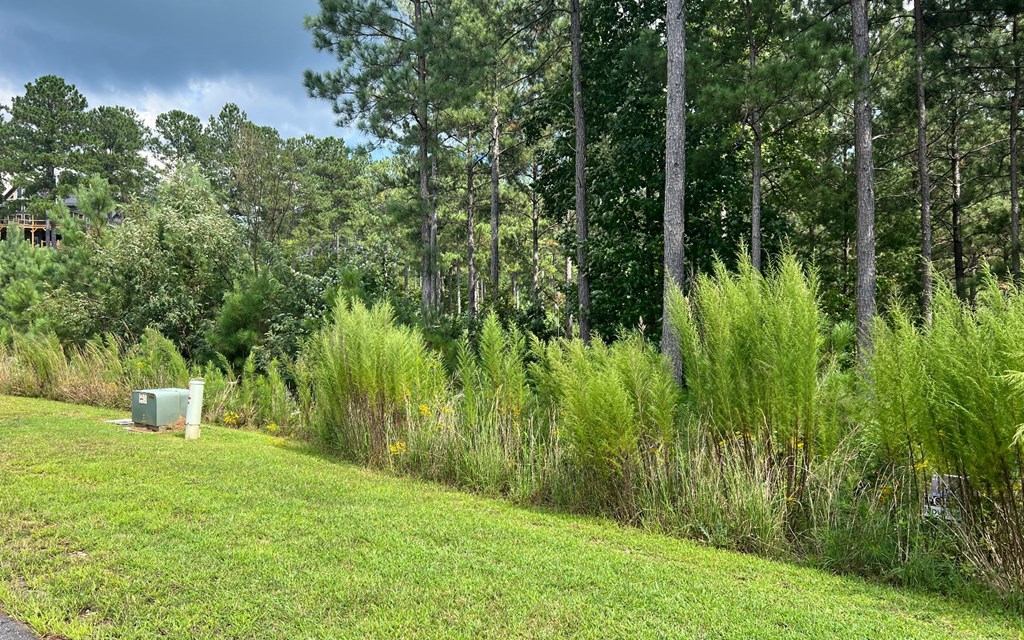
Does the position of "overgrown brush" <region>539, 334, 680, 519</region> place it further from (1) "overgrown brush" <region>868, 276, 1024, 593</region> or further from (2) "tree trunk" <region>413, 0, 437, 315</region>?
(2) "tree trunk" <region>413, 0, 437, 315</region>

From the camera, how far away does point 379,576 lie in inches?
137

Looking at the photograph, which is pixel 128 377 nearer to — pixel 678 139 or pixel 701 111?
pixel 678 139

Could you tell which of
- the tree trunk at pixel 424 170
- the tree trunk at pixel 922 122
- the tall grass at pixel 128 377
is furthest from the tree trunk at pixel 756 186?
the tall grass at pixel 128 377

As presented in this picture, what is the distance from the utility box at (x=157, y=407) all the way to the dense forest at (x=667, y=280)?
Answer: 1503mm

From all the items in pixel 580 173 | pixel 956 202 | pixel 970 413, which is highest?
pixel 956 202

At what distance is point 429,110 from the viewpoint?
1420 centimetres

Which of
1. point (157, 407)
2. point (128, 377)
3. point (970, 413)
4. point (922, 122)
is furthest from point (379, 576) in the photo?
point (922, 122)

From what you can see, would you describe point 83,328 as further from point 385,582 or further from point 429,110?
point 385,582

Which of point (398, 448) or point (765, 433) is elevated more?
point (765, 433)

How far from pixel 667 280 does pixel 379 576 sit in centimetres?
390

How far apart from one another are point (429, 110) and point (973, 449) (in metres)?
13.2

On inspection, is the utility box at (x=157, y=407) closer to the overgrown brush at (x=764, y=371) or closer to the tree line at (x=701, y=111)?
the tree line at (x=701, y=111)

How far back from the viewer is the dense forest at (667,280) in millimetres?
4016

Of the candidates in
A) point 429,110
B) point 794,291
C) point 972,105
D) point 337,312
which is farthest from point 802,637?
point 972,105
